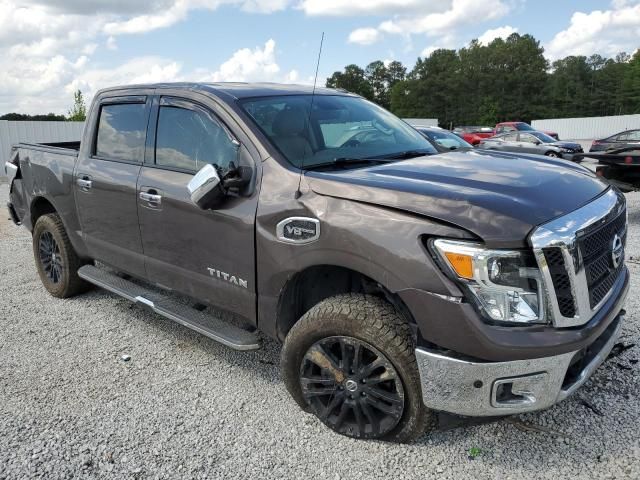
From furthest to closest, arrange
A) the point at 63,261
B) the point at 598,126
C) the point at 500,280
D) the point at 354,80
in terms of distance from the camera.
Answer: the point at 354,80
the point at 598,126
the point at 63,261
the point at 500,280

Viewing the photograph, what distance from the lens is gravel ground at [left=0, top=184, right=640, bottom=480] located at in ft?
8.79

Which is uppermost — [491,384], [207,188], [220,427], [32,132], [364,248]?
[207,188]

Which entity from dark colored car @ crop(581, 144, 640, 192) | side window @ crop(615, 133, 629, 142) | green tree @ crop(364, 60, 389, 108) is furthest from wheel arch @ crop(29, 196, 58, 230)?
green tree @ crop(364, 60, 389, 108)

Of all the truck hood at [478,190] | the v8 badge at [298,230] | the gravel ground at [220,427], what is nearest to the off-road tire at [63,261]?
the gravel ground at [220,427]

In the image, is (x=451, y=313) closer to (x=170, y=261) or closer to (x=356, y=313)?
(x=356, y=313)

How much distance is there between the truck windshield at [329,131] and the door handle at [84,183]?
1711mm

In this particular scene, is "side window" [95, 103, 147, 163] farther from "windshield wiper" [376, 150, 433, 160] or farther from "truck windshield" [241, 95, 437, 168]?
"windshield wiper" [376, 150, 433, 160]

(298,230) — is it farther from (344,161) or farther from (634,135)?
(634,135)

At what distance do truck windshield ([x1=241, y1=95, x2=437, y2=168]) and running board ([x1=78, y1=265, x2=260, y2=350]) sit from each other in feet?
3.49

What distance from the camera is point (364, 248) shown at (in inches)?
100

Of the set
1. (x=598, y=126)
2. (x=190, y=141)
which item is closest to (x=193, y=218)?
(x=190, y=141)

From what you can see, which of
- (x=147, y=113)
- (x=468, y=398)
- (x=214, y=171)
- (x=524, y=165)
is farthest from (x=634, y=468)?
(x=147, y=113)

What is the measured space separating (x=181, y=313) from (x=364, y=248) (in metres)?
1.61

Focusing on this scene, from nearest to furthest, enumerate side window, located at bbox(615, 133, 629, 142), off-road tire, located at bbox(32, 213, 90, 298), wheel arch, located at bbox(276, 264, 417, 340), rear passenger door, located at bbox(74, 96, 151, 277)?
wheel arch, located at bbox(276, 264, 417, 340)
rear passenger door, located at bbox(74, 96, 151, 277)
off-road tire, located at bbox(32, 213, 90, 298)
side window, located at bbox(615, 133, 629, 142)
